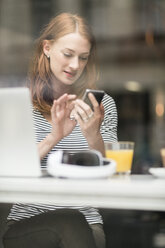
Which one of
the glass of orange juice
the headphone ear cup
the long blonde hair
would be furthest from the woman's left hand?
the headphone ear cup

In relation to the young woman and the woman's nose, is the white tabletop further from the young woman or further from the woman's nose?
the woman's nose

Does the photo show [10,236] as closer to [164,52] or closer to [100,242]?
[100,242]

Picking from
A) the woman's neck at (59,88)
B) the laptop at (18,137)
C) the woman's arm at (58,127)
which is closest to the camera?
the laptop at (18,137)

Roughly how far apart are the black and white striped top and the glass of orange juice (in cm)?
26

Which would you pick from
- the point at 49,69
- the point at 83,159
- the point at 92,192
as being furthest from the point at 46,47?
the point at 92,192

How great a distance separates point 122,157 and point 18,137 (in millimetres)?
391

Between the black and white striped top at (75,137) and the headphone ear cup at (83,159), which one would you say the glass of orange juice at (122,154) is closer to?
the headphone ear cup at (83,159)

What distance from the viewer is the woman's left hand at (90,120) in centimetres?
199

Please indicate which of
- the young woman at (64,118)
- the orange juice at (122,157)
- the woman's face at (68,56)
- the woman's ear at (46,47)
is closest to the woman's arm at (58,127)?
the young woman at (64,118)

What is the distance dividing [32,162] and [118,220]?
0.65 meters

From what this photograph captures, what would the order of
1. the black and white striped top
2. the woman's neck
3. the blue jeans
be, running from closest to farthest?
the blue jeans, the black and white striped top, the woman's neck

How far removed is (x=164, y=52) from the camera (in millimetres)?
6324

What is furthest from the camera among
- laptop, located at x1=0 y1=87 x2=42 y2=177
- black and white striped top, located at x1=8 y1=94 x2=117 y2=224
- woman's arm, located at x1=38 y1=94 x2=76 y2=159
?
woman's arm, located at x1=38 y1=94 x2=76 y2=159

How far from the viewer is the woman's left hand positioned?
78.5 inches
